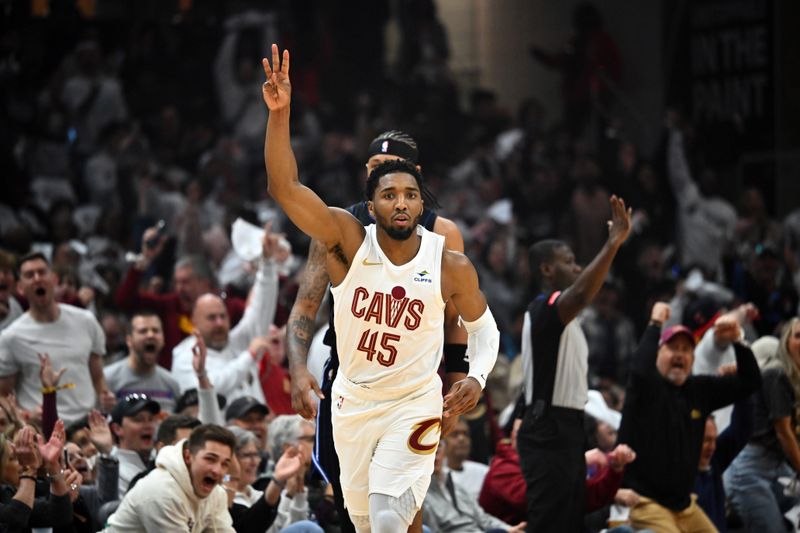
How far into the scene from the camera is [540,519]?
865 centimetres

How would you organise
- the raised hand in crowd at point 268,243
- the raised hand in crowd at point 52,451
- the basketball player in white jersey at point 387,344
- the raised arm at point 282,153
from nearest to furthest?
the raised arm at point 282,153
the basketball player in white jersey at point 387,344
the raised hand in crowd at point 52,451
the raised hand in crowd at point 268,243

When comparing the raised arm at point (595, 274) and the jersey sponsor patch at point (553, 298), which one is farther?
the jersey sponsor patch at point (553, 298)

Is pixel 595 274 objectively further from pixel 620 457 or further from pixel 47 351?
pixel 47 351

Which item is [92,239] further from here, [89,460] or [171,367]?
[89,460]

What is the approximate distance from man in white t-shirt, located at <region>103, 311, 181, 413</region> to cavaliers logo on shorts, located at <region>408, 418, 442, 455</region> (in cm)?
379

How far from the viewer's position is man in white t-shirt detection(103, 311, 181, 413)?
10188 mm

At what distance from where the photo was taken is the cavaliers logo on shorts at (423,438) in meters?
6.62

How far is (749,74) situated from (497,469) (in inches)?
365

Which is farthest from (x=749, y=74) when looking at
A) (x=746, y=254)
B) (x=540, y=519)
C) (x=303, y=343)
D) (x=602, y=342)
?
(x=303, y=343)

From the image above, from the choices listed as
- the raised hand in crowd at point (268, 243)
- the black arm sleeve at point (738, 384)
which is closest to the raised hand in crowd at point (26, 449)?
the raised hand in crowd at point (268, 243)

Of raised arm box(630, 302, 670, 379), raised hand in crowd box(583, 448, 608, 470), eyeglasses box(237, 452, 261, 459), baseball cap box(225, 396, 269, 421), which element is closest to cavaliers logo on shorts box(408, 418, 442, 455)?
eyeglasses box(237, 452, 261, 459)

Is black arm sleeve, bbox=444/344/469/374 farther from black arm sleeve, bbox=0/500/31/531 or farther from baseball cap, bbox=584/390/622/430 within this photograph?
baseball cap, bbox=584/390/622/430

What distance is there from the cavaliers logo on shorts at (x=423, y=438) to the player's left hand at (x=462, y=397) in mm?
83

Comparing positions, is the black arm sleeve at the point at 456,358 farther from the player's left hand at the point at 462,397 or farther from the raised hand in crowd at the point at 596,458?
the raised hand in crowd at the point at 596,458
